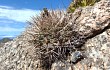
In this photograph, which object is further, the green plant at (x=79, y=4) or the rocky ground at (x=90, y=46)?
the green plant at (x=79, y=4)

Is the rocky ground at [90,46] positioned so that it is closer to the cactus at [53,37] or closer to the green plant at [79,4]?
the cactus at [53,37]

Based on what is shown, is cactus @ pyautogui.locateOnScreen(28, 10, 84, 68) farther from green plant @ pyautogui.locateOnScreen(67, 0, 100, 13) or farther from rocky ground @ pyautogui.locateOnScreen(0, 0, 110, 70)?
green plant @ pyautogui.locateOnScreen(67, 0, 100, 13)

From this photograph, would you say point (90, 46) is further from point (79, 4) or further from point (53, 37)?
point (79, 4)

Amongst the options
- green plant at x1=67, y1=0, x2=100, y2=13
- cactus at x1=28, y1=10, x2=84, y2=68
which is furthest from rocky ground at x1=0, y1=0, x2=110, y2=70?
green plant at x1=67, y1=0, x2=100, y2=13

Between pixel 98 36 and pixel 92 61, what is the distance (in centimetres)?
79

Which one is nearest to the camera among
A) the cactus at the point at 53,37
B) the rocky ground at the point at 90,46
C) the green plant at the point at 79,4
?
the rocky ground at the point at 90,46

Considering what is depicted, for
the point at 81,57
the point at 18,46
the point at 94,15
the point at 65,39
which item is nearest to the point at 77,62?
the point at 81,57

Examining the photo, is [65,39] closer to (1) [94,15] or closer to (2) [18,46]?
(1) [94,15]

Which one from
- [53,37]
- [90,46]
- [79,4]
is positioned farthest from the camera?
[79,4]

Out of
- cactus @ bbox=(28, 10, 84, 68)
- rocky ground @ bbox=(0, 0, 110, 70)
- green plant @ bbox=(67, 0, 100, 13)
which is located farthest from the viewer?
green plant @ bbox=(67, 0, 100, 13)

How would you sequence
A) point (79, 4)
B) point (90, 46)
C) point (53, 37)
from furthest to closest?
point (79, 4)
point (53, 37)
point (90, 46)

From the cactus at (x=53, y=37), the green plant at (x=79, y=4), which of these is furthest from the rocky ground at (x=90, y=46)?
the green plant at (x=79, y=4)

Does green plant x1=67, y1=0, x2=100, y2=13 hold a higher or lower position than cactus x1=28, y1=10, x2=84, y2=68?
higher

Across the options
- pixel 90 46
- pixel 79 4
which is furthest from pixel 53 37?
pixel 79 4
